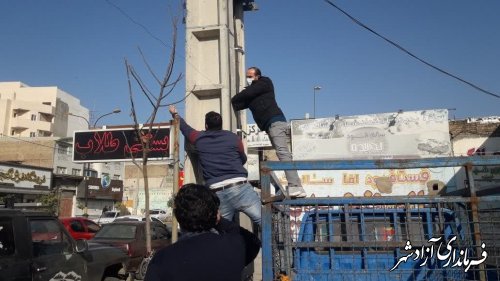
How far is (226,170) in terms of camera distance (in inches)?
159

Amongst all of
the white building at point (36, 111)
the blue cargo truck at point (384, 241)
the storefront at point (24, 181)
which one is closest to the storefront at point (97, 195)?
the storefront at point (24, 181)

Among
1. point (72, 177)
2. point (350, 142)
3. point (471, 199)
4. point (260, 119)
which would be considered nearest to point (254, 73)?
point (260, 119)

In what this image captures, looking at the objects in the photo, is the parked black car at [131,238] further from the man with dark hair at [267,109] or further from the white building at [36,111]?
the white building at [36,111]

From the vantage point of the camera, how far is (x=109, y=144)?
19922 mm

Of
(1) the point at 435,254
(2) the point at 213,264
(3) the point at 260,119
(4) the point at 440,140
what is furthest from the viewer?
(4) the point at 440,140

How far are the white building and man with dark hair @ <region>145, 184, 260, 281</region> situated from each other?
7013 cm

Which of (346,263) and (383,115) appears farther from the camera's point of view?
(383,115)

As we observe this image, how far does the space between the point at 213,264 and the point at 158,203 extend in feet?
182

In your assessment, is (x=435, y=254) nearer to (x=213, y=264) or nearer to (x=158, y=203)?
(x=213, y=264)

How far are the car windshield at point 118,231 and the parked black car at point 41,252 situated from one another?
4225 mm

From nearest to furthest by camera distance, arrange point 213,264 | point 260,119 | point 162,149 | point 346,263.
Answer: point 213,264 < point 346,263 < point 260,119 < point 162,149

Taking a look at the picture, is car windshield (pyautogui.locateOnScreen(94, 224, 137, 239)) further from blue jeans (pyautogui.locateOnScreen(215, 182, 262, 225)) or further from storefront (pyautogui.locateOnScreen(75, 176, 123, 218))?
storefront (pyautogui.locateOnScreen(75, 176, 123, 218))

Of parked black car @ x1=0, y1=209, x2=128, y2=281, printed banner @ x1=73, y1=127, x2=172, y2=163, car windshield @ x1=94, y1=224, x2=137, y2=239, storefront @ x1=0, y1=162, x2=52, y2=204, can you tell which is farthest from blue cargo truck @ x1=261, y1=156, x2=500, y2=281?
storefront @ x1=0, y1=162, x2=52, y2=204

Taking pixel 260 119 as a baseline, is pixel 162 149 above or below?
above
